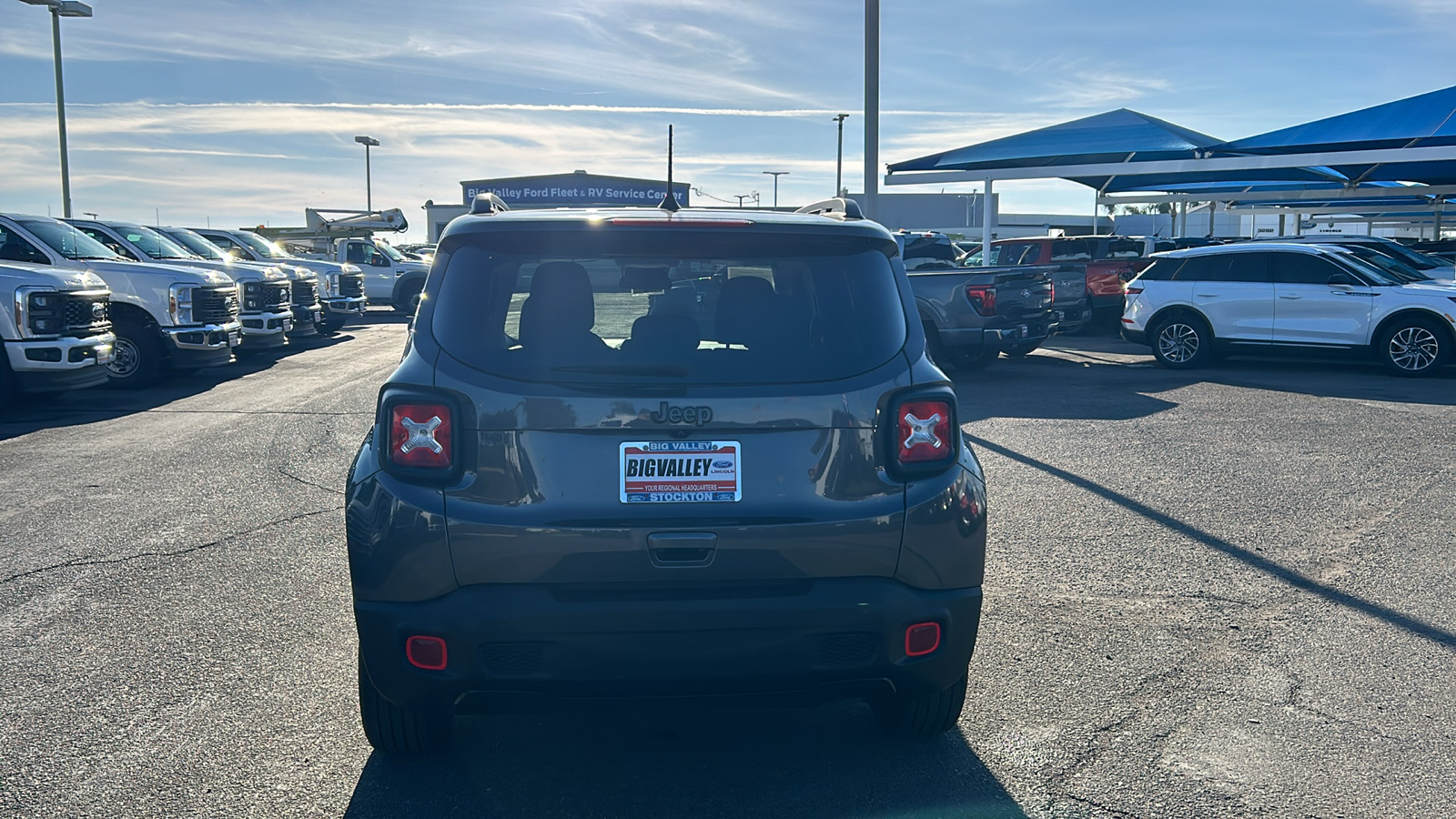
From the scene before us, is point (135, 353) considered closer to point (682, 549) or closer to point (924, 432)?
point (682, 549)

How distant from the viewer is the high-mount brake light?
3.37m

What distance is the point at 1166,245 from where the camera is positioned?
2845cm

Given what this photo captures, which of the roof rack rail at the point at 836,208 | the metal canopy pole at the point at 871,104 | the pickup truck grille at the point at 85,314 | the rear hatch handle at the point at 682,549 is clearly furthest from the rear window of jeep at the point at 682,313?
the metal canopy pole at the point at 871,104

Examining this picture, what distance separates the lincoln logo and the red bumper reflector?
2.67 ft

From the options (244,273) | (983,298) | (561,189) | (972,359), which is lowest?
(972,359)

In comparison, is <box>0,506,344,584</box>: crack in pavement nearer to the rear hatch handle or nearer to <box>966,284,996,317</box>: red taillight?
the rear hatch handle

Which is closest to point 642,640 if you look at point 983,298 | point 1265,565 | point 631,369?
point 631,369

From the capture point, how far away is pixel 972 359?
15.7m

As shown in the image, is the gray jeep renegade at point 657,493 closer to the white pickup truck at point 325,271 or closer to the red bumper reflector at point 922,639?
the red bumper reflector at point 922,639

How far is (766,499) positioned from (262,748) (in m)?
1.90

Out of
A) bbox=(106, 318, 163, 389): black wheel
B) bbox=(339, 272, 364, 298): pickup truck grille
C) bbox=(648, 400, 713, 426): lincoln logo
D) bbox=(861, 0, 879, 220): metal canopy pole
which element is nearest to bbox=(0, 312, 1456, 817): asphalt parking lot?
bbox=(648, 400, 713, 426): lincoln logo

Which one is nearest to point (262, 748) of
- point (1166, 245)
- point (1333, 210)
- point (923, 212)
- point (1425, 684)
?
point (1425, 684)

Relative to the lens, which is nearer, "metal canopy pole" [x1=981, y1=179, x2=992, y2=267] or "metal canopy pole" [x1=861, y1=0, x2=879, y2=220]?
"metal canopy pole" [x1=861, y1=0, x2=879, y2=220]

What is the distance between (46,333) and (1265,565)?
11.2m
